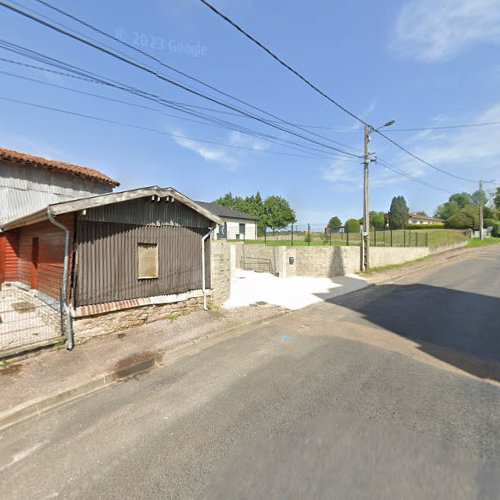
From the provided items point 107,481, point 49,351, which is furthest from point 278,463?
point 49,351

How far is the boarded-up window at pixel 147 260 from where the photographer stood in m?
7.30

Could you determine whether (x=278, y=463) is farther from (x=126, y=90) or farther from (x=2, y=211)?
(x=2, y=211)

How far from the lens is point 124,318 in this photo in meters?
6.81

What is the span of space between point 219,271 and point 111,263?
356 centimetres

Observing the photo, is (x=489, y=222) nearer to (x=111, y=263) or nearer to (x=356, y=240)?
(x=356, y=240)

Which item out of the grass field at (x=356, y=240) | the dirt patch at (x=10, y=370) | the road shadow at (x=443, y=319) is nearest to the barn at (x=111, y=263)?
the dirt patch at (x=10, y=370)

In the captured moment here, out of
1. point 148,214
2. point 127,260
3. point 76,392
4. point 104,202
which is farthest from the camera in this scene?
point 148,214

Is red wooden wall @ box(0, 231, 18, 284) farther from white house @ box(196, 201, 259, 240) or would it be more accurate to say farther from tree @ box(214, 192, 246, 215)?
tree @ box(214, 192, 246, 215)

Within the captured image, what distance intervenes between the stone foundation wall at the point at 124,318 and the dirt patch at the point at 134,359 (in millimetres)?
1504

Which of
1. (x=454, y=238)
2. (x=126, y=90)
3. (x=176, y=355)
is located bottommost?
(x=176, y=355)

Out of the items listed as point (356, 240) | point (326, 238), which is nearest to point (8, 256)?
point (326, 238)

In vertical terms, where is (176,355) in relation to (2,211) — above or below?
below

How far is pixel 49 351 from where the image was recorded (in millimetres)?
5574

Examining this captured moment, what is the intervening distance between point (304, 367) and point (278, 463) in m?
2.23
